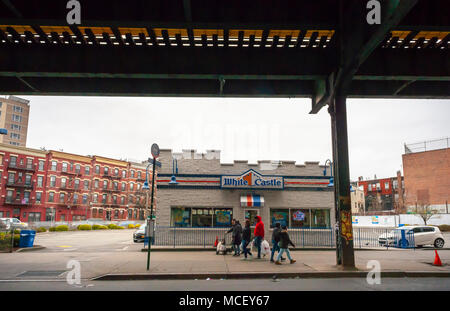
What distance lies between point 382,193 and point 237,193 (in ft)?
277

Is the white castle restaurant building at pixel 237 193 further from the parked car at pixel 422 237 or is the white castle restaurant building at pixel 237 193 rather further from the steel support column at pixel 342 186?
the steel support column at pixel 342 186

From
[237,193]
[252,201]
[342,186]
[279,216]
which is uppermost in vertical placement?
[237,193]

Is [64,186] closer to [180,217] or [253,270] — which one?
[180,217]

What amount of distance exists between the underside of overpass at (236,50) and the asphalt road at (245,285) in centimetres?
232

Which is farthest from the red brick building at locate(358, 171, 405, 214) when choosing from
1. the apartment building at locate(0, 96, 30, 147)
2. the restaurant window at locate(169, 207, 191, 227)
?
the apartment building at locate(0, 96, 30, 147)

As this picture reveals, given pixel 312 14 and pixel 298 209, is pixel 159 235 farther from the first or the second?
pixel 312 14

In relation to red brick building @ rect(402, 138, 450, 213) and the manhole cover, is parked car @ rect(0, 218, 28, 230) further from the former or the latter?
red brick building @ rect(402, 138, 450, 213)

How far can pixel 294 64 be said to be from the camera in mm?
11992

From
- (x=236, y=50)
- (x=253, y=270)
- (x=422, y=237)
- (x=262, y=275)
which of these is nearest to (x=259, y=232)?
(x=253, y=270)

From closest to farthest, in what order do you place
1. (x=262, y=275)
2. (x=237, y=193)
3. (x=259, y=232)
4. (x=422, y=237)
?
(x=262, y=275) → (x=259, y=232) → (x=237, y=193) → (x=422, y=237)

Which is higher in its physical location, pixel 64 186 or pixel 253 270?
pixel 64 186

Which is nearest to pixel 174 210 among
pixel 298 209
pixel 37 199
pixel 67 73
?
pixel 298 209

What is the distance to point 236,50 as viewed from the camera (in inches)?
468

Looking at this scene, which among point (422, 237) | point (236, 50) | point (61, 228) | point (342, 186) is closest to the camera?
point (236, 50)
